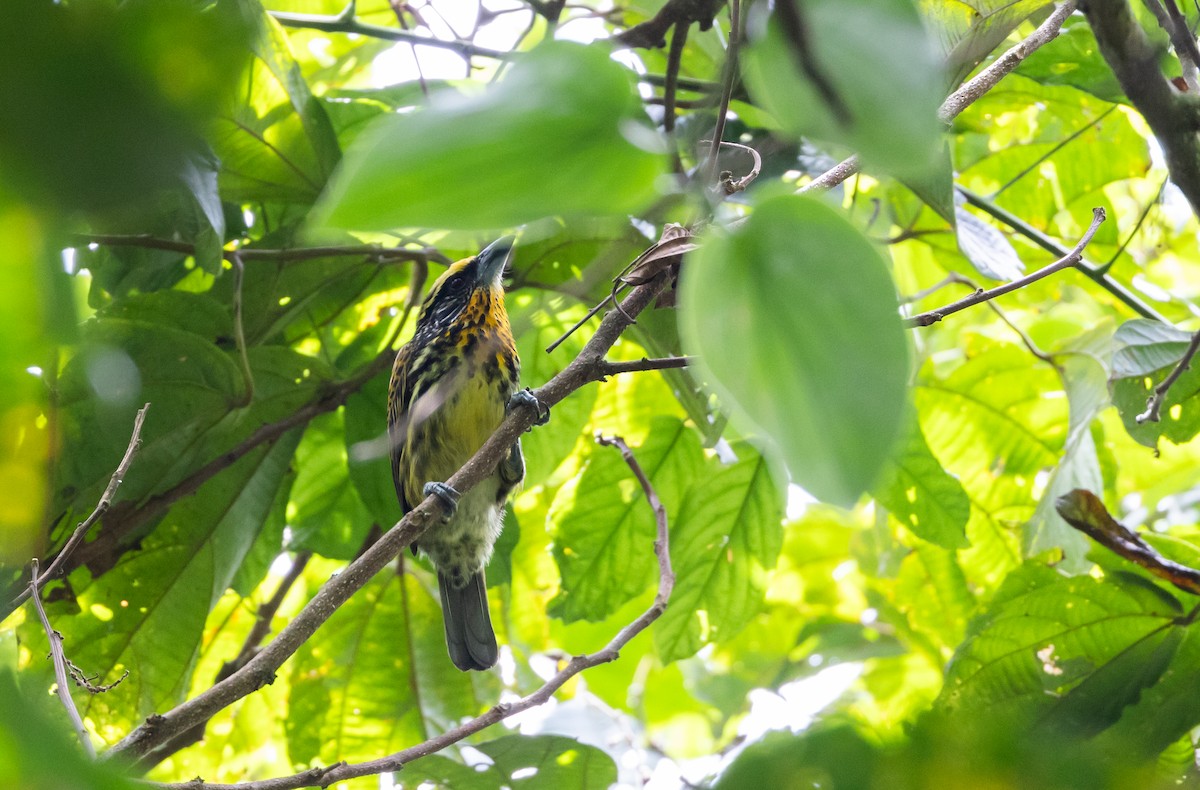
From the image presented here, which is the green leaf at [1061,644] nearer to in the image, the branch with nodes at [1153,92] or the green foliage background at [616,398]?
the green foliage background at [616,398]

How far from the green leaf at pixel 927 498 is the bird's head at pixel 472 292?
1186 mm

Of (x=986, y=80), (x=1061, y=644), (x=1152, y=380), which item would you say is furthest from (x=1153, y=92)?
(x=1061, y=644)

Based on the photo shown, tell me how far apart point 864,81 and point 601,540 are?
1999 millimetres

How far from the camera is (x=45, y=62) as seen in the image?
26 cm

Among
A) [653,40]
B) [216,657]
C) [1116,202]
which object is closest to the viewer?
[653,40]

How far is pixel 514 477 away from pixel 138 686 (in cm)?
96

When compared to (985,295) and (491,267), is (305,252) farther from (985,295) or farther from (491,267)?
(985,295)

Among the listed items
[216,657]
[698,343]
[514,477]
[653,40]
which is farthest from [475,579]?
[698,343]

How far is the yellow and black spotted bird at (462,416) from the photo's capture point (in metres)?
2.52

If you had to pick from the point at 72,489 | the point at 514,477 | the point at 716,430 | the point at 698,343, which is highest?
the point at 698,343

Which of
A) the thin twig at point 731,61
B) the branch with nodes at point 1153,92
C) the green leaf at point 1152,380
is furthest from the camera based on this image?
the green leaf at point 1152,380

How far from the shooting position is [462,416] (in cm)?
276

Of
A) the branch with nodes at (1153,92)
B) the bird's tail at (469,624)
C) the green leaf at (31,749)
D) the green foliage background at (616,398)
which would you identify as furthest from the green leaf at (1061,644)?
the green leaf at (31,749)

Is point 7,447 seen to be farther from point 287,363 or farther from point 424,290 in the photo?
point 424,290
